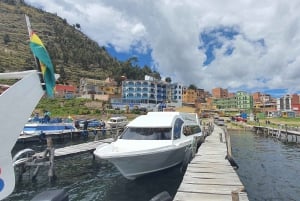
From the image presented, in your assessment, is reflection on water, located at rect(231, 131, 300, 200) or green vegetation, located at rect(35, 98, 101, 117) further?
green vegetation, located at rect(35, 98, 101, 117)

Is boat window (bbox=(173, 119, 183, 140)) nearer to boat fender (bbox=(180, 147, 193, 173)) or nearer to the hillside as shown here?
boat fender (bbox=(180, 147, 193, 173))

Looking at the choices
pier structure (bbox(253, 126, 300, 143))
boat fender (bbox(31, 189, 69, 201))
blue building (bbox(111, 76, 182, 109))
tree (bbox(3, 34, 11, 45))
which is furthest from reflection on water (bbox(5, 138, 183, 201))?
tree (bbox(3, 34, 11, 45))

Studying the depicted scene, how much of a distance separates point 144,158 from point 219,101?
176 meters

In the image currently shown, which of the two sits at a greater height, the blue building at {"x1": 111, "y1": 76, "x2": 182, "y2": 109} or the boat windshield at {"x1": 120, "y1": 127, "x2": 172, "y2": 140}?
the blue building at {"x1": 111, "y1": 76, "x2": 182, "y2": 109}

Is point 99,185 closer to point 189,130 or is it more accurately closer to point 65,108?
point 189,130

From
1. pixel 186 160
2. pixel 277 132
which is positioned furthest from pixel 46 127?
pixel 277 132

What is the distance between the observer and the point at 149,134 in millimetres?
16141

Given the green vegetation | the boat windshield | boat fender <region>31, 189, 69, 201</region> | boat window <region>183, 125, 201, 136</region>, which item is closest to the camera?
boat fender <region>31, 189, 69, 201</region>

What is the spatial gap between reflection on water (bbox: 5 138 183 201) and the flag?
9.07 m

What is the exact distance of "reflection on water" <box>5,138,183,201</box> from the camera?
44.4 feet

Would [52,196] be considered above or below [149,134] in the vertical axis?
below

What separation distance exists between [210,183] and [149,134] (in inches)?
244

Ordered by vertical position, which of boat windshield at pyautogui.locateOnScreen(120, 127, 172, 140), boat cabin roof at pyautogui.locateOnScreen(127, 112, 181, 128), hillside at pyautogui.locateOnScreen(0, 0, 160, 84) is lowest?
boat windshield at pyautogui.locateOnScreen(120, 127, 172, 140)

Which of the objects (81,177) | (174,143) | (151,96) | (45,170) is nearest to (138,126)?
(174,143)
